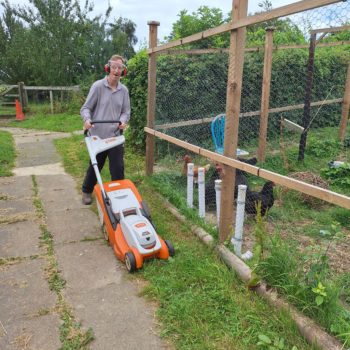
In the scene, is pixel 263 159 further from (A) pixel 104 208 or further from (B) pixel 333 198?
(B) pixel 333 198

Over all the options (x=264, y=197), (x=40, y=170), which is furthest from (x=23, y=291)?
(x=40, y=170)

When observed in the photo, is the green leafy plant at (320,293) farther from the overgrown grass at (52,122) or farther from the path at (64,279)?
the overgrown grass at (52,122)

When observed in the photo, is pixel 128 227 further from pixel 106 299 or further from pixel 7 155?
pixel 7 155

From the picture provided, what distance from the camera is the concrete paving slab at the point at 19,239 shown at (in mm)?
3463

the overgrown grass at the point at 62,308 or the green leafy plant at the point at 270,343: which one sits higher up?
the green leafy plant at the point at 270,343

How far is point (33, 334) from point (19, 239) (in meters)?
1.50

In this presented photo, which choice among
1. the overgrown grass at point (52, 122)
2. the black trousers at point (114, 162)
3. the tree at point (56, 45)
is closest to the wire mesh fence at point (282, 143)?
the black trousers at point (114, 162)

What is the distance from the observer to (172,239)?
12.0 ft

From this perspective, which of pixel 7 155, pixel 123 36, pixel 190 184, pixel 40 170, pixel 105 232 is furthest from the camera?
pixel 123 36

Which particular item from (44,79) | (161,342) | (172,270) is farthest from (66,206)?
(44,79)

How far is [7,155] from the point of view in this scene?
23.1ft

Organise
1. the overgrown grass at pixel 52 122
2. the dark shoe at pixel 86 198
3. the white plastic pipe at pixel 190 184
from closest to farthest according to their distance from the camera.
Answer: the white plastic pipe at pixel 190 184 < the dark shoe at pixel 86 198 < the overgrown grass at pixel 52 122

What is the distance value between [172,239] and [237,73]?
1.69 metres

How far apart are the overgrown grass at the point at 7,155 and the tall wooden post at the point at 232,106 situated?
160 inches
